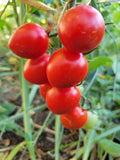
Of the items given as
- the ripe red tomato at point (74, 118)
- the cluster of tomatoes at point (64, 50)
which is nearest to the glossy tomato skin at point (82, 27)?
the cluster of tomatoes at point (64, 50)

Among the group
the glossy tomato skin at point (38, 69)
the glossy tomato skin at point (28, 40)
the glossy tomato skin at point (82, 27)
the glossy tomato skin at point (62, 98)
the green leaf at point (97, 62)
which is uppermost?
the glossy tomato skin at point (82, 27)

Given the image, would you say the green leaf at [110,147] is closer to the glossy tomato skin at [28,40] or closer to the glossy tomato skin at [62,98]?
the glossy tomato skin at [62,98]

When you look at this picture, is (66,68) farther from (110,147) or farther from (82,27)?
(110,147)

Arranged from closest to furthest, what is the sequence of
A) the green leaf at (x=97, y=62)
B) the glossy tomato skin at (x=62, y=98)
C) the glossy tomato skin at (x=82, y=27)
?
the glossy tomato skin at (x=82, y=27), the glossy tomato skin at (x=62, y=98), the green leaf at (x=97, y=62)

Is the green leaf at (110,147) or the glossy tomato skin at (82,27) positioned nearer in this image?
the glossy tomato skin at (82,27)

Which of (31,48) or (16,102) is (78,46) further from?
(16,102)

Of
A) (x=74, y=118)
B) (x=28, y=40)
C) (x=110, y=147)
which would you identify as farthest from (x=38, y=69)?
(x=110, y=147)

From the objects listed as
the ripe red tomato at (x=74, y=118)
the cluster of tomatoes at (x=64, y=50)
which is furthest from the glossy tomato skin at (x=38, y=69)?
the ripe red tomato at (x=74, y=118)

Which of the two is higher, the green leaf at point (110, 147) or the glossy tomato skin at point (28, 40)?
the glossy tomato skin at point (28, 40)

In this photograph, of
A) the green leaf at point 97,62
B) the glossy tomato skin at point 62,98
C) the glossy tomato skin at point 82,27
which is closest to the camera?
the glossy tomato skin at point 82,27
